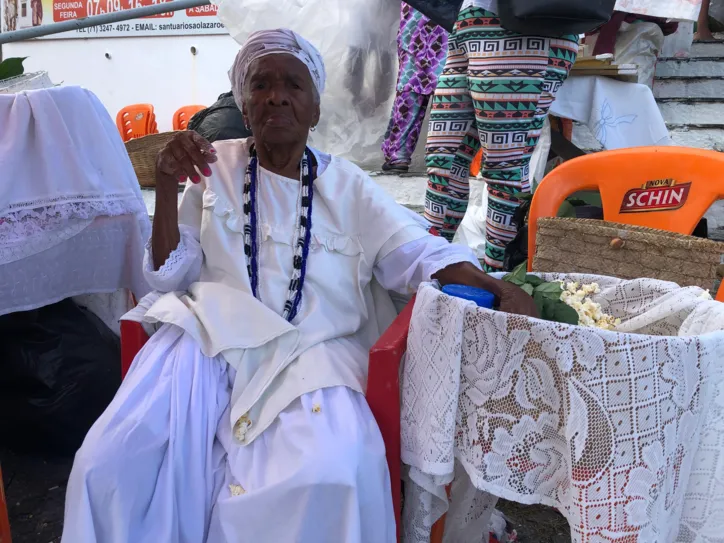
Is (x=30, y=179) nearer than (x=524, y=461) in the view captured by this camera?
No

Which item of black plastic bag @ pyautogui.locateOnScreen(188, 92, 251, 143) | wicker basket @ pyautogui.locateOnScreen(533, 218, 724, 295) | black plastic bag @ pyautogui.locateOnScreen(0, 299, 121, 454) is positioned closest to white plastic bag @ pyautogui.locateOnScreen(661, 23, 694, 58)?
black plastic bag @ pyautogui.locateOnScreen(188, 92, 251, 143)

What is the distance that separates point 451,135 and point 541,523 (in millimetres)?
1595

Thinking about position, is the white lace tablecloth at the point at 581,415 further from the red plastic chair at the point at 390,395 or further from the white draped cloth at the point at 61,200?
the white draped cloth at the point at 61,200

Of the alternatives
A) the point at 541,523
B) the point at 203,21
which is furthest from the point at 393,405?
the point at 203,21

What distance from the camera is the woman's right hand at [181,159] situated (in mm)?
1576

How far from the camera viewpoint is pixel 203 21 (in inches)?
346

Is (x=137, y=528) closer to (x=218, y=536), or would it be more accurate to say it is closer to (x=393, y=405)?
(x=218, y=536)

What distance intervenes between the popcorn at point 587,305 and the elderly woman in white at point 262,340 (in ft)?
0.41

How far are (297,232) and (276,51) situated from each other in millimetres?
532

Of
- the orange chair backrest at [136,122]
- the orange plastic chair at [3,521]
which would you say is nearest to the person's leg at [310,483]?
the orange plastic chair at [3,521]

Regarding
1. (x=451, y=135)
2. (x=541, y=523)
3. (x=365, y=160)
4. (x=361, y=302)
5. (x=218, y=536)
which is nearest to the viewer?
(x=218, y=536)

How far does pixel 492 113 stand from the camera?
2.33 metres

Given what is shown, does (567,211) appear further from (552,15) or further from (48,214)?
(48,214)

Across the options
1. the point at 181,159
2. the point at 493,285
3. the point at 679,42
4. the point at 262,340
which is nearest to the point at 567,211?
the point at 493,285
